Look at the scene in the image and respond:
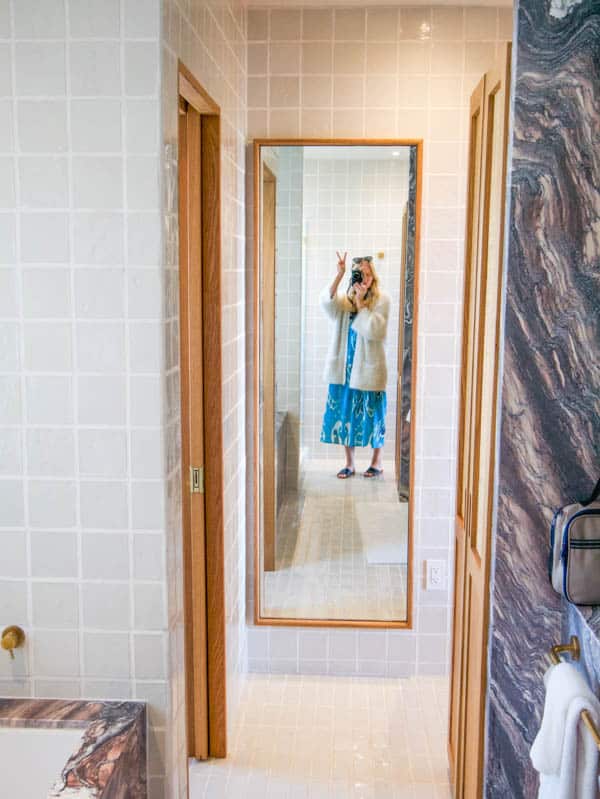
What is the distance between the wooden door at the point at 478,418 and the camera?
2.05 m

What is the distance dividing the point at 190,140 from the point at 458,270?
1.13m

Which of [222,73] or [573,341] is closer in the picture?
[573,341]

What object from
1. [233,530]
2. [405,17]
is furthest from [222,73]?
[233,530]

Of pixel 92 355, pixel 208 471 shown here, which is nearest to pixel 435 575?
pixel 208 471

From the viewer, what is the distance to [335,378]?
3281 mm

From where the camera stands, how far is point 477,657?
7.24 ft

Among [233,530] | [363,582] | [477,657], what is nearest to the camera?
[477,657]

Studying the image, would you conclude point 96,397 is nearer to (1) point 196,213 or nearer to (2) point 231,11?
(1) point 196,213

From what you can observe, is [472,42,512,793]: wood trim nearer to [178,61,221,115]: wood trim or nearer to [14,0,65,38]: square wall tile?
[178,61,221,115]: wood trim

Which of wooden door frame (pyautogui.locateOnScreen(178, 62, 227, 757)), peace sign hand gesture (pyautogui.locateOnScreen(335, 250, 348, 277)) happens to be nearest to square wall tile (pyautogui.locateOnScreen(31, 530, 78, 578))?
wooden door frame (pyautogui.locateOnScreen(178, 62, 227, 757))

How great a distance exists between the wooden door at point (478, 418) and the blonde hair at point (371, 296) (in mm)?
724

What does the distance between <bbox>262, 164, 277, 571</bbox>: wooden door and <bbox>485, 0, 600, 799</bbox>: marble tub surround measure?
1.42 meters

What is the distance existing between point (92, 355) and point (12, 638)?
64 cm

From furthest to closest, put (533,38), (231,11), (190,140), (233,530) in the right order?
(233,530) → (231,11) → (190,140) → (533,38)
